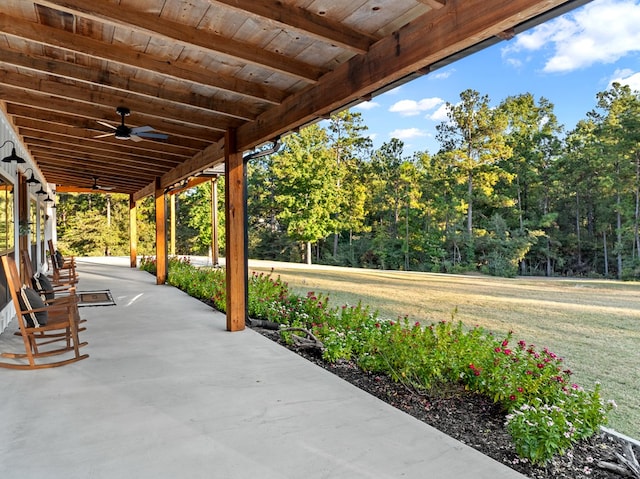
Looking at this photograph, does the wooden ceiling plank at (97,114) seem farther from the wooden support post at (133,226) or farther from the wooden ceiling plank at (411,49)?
the wooden support post at (133,226)

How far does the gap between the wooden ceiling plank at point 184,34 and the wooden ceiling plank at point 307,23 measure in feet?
1.78

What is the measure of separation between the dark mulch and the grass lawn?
2.89ft

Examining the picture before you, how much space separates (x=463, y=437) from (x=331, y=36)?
252cm

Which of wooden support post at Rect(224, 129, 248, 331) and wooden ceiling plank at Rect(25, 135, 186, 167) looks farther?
wooden ceiling plank at Rect(25, 135, 186, 167)

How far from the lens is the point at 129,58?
3.13 metres

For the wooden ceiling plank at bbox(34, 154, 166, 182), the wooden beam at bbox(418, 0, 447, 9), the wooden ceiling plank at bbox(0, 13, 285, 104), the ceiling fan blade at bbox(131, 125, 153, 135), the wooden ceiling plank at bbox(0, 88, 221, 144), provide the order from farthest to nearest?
the wooden ceiling plank at bbox(34, 154, 166, 182)
the ceiling fan blade at bbox(131, 125, 153, 135)
the wooden ceiling plank at bbox(0, 88, 221, 144)
the wooden ceiling plank at bbox(0, 13, 285, 104)
the wooden beam at bbox(418, 0, 447, 9)

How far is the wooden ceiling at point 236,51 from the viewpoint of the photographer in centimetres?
223

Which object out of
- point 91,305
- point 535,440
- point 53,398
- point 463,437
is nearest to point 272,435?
point 463,437

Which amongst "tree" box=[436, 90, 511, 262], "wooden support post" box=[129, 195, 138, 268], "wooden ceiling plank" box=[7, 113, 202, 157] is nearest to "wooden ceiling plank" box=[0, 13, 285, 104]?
"wooden ceiling plank" box=[7, 113, 202, 157]

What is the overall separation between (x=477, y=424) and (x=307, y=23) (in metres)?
2.67

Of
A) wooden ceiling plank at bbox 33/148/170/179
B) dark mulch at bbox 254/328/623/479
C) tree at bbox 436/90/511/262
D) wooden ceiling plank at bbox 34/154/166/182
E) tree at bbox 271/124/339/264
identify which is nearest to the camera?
dark mulch at bbox 254/328/623/479

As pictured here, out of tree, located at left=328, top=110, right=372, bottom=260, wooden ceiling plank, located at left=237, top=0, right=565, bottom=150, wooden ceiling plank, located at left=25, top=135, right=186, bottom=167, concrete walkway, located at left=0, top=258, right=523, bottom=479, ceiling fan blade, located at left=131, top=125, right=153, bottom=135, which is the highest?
tree, located at left=328, top=110, right=372, bottom=260

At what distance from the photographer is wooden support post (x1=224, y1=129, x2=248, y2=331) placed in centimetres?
509

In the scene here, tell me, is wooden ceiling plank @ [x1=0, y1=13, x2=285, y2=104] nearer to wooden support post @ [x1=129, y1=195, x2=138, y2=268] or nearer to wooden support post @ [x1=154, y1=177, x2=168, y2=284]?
wooden support post @ [x1=154, y1=177, x2=168, y2=284]
